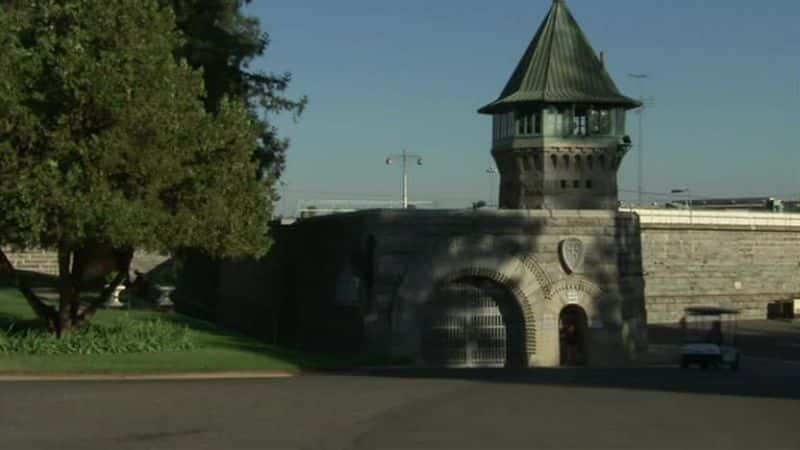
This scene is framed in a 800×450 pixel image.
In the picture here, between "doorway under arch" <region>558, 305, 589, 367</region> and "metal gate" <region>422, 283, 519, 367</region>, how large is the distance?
1789 mm

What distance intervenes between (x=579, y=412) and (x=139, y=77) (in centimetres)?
1205

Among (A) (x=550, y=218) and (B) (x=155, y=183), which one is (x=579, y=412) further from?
(A) (x=550, y=218)

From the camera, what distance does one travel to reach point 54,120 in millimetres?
24344

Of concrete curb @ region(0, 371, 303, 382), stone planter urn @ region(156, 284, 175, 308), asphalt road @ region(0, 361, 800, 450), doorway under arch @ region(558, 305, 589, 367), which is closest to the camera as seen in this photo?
asphalt road @ region(0, 361, 800, 450)

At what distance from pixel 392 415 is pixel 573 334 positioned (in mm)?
21786

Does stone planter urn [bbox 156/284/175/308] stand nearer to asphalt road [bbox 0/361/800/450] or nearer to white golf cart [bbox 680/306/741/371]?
white golf cart [bbox 680/306/741/371]

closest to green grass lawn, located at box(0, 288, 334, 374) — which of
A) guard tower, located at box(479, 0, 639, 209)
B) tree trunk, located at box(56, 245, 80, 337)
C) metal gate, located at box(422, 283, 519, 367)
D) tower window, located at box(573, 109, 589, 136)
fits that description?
tree trunk, located at box(56, 245, 80, 337)

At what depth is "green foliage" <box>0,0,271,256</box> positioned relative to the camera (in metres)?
23.8

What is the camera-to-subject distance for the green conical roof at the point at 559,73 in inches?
2109

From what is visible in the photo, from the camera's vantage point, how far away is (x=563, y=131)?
5412 centimetres

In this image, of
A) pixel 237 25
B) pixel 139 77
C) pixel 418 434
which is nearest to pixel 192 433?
pixel 418 434

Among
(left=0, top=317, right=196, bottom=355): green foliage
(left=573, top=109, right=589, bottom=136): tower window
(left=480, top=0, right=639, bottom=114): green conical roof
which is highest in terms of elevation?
(left=480, top=0, right=639, bottom=114): green conical roof

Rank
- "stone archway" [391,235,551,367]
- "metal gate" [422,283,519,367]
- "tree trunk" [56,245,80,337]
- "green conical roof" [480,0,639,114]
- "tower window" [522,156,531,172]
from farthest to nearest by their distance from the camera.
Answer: "tower window" [522,156,531,172]
"green conical roof" [480,0,639,114]
"metal gate" [422,283,519,367]
"stone archway" [391,235,551,367]
"tree trunk" [56,245,80,337]

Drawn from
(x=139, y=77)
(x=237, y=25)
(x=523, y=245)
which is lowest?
(x=523, y=245)
